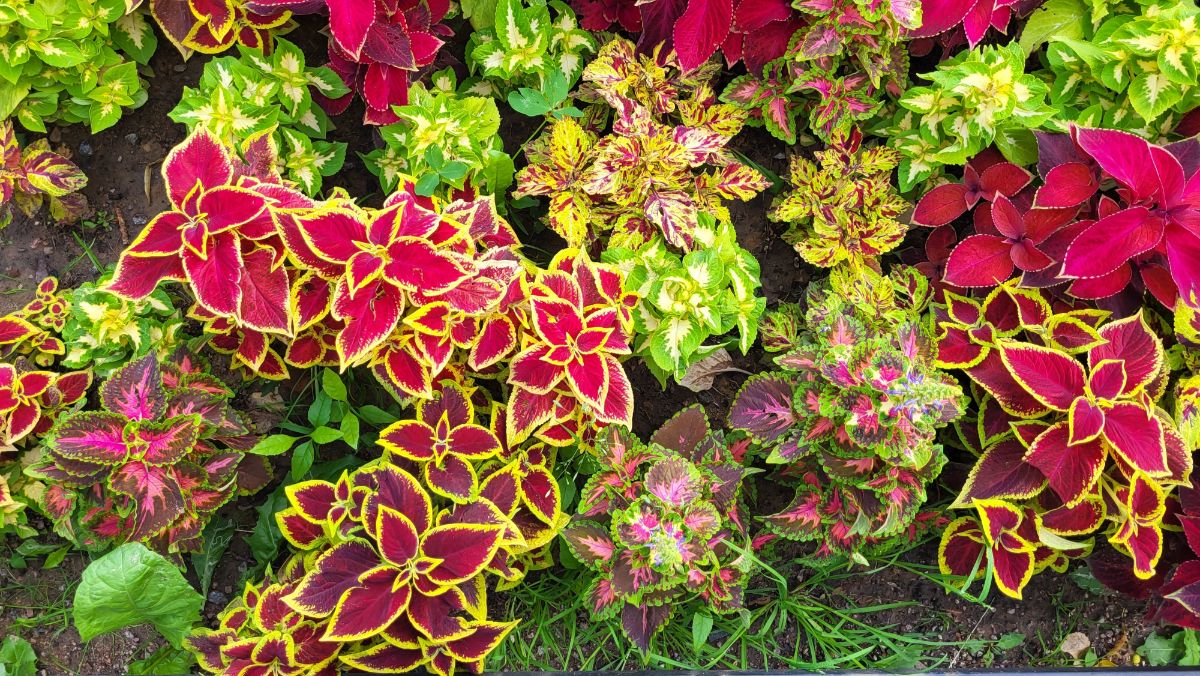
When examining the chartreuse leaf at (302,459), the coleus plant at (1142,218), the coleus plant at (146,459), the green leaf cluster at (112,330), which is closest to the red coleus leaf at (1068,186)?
the coleus plant at (1142,218)

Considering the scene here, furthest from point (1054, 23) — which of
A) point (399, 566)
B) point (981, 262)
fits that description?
point (399, 566)

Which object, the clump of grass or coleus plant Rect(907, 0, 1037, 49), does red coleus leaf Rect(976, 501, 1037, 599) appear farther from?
coleus plant Rect(907, 0, 1037, 49)

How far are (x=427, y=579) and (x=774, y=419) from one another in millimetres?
831

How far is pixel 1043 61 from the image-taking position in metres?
2.15

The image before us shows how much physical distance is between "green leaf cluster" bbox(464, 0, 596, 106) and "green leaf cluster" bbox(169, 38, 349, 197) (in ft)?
1.19

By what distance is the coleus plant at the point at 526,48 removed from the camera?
79.8 inches

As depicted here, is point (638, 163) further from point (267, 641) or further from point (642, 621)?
point (267, 641)

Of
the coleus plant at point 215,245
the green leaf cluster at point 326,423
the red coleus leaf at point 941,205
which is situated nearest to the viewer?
the coleus plant at point 215,245

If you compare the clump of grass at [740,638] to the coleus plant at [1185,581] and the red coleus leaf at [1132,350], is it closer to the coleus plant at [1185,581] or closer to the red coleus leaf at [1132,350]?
the coleus plant at [1185,581]

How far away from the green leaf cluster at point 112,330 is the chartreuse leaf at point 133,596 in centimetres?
42

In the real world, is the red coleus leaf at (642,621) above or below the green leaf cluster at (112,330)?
below

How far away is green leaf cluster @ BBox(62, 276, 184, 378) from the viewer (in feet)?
6.33

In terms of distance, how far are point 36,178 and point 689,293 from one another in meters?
1.62

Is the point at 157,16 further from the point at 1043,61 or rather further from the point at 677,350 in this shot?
the point at 1043,61
